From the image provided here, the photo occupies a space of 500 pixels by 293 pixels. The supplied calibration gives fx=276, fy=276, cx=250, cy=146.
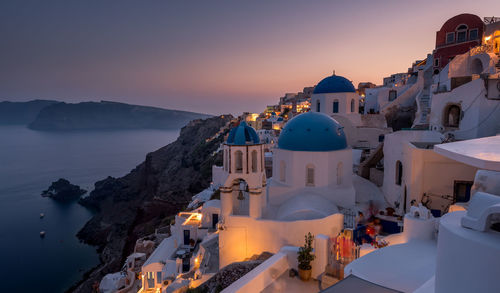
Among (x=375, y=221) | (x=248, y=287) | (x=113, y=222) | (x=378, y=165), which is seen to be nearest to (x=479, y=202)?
(x=248, y=287)

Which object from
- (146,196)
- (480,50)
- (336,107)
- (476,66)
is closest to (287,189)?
(336,107)

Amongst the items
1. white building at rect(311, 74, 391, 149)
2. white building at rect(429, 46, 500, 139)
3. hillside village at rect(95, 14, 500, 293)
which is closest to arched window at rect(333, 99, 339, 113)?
white building at rect(311, 74, 391, 149)

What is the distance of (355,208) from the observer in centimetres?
1284

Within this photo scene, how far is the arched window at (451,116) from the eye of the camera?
13.7 metres

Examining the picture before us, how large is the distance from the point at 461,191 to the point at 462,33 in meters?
19.0

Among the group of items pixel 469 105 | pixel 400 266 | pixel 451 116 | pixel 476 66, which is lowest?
pixel 400 266

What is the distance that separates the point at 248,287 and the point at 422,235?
4.90 metres

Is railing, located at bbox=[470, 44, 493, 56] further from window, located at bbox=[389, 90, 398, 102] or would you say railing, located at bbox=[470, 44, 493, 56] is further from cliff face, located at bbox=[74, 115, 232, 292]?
cliff face, located at bbox=[74, 115, 232, 292]

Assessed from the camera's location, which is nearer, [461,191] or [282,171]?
[461,191]

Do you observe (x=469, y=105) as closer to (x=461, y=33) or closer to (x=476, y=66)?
(x=476, y=66)

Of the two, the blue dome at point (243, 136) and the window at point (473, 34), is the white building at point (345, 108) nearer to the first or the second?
the window at point (473, 34)

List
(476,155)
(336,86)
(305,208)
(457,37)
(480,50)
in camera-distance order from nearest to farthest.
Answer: (476,155) < (305,208) < (480,50) < (336,86) < (457,37)

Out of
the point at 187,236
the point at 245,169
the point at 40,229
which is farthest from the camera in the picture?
the point at 40,229

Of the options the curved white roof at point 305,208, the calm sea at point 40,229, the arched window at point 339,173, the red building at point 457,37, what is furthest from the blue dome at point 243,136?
the calm sea at point 40,229
